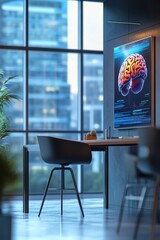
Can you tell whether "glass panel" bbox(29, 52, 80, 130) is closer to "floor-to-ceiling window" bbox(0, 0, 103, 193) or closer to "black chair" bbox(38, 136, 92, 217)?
"floor-to-ceiling window" bbox(0, 0, 103, 193)

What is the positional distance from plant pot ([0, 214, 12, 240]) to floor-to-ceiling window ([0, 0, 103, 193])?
6.21 m

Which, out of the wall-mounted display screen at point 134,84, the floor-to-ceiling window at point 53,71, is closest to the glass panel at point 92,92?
the floor-to-ceiling window at point 53,71

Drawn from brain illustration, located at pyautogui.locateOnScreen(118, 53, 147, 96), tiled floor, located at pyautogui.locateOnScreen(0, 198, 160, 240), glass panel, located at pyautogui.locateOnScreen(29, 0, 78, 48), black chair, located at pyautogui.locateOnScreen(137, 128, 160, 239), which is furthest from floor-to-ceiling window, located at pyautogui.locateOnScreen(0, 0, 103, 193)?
black chair, located at pyautogui.locateOnScreen(137, 128, 160, 239)

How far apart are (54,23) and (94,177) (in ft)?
9.01

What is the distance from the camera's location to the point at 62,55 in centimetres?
1014

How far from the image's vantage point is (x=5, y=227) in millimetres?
3373

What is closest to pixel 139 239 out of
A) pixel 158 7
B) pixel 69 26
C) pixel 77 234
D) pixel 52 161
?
pixel 77 234

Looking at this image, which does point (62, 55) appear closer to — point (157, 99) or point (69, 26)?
point (69, 26)

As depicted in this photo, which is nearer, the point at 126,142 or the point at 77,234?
the point at 77,234

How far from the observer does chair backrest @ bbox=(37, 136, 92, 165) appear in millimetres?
6199

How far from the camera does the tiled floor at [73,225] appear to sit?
385cm

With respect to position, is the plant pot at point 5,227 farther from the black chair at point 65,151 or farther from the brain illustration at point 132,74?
the brain illustration at point 132,74

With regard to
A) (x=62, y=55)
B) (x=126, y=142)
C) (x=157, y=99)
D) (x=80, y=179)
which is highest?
(x=62, y=55)

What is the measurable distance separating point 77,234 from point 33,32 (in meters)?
5.72
